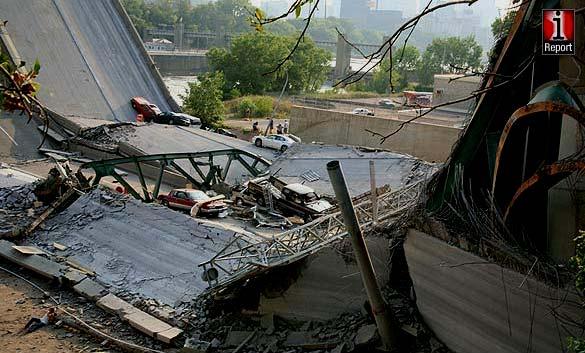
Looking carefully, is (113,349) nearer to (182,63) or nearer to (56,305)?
(56,305)

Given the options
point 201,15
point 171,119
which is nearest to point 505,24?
point 171,119

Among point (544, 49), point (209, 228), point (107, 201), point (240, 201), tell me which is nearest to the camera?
point (544, 49)

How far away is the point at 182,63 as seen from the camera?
287 ft

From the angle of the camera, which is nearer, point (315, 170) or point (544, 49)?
point (544, 49)

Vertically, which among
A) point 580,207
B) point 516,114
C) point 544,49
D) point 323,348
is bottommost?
point 323,348

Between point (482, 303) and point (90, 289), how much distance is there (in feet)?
29.3

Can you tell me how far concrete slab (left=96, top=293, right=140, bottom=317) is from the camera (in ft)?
43.4

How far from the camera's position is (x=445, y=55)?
66375 millimetres

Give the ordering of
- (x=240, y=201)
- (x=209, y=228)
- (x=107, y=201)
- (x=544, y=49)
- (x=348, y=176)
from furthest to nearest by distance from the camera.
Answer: (x=348, y=176) → (x=240, y=201) → (x=107, y=201) → (x=209, y=228) → (x=544, y=49)

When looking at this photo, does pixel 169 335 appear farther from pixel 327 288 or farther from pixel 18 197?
pixel 18 197

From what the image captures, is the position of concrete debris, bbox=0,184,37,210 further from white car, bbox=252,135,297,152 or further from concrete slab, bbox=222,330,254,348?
white car, bbox=252,135,297,152

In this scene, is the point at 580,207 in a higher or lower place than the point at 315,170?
higher

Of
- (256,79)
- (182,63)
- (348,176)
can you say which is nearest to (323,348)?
(348,176)

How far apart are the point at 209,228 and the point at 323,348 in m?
6.73
